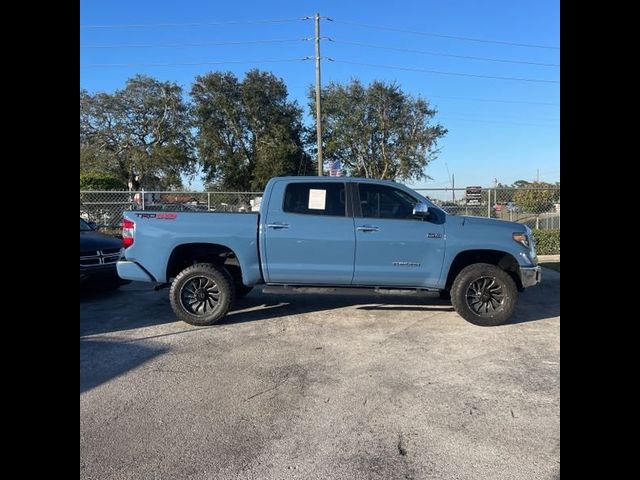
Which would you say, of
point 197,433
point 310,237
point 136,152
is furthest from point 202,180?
point 197,433

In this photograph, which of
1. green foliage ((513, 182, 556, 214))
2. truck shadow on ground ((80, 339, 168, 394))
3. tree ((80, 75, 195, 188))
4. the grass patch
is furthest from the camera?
tree ((80, 75, 195, 188))

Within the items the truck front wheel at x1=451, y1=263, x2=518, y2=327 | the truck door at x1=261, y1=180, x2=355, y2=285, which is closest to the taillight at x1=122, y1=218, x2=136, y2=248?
the truck door at x1=261, y1=180, x2=355, y2=285

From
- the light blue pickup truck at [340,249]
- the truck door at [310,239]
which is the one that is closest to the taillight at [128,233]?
the light blue pickup truck at [340,249]

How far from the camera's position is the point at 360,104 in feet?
99.1

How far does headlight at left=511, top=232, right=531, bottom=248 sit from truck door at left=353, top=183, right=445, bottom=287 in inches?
37.1

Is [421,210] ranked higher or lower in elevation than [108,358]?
higher

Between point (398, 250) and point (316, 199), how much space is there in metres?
1.27

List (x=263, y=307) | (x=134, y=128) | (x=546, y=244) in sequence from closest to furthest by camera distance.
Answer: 1. (x=263, y=307)
2. (x=546, y=244)
3. (x=134, y=128)

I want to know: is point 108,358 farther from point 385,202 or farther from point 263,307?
point 385,202

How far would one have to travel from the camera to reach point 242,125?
33.2m

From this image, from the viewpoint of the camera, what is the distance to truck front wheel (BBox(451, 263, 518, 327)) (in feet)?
20.0

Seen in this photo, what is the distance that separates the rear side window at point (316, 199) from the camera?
6309mm

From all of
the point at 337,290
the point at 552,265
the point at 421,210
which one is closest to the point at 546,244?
the point at 552,265

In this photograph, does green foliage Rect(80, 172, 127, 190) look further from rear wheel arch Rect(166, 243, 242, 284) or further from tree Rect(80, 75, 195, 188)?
rear wheel arch Rect(166, 243, 242, 284)
